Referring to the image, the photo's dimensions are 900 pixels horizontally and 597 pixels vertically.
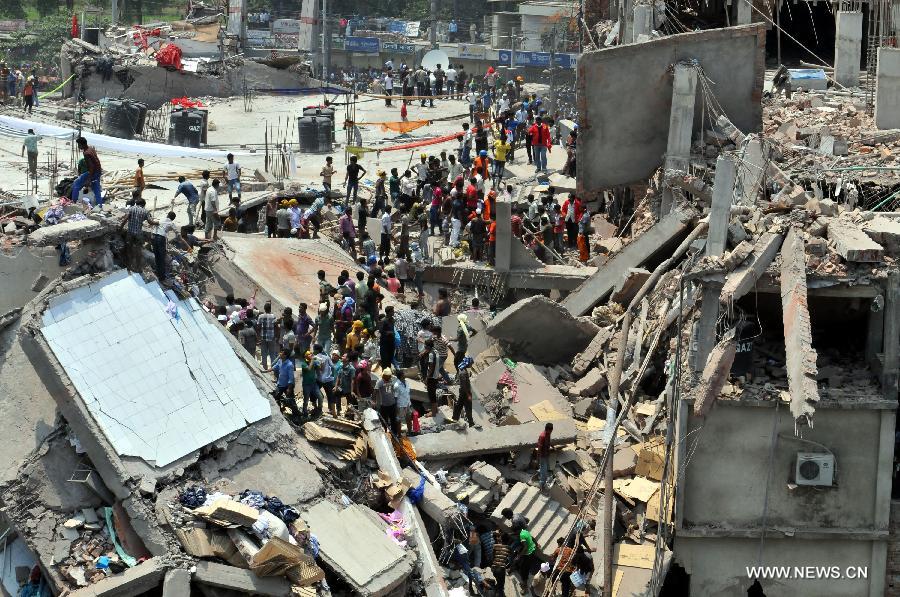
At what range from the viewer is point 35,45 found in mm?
55781

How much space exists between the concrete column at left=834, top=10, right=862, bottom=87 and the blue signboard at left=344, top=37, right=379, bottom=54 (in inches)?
1026

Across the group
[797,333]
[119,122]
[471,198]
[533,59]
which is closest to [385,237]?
[471,198]

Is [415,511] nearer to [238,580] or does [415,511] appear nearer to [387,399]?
[387,399]

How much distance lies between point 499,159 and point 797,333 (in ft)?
Result: 45.0

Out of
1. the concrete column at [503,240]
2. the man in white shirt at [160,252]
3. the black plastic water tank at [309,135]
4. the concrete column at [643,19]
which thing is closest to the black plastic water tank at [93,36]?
the black plastic water tank at [309,135]

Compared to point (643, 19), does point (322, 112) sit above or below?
below

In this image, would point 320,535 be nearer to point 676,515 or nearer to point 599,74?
point 676,515

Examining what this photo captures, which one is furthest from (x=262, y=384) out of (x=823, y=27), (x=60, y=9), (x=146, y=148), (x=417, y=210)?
(x=60, y=9)

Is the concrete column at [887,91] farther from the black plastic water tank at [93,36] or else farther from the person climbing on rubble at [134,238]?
the black plastic water tank at [93,36]

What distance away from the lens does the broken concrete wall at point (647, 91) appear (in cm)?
2547

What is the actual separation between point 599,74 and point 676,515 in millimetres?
9514

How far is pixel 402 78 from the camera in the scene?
4150 centimetres

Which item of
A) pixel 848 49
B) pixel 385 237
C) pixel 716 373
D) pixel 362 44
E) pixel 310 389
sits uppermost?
pixel 362 44

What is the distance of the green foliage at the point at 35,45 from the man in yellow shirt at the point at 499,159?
91.9 ft
